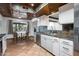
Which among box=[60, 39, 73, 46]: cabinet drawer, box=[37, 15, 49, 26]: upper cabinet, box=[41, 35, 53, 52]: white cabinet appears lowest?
box=[41, 35, 53, 52]: white cabinet

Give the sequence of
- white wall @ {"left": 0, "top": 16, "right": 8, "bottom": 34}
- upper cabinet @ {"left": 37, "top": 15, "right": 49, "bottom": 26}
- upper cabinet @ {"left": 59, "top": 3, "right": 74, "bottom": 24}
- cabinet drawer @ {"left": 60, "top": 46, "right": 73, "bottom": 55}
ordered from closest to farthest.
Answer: cabinet drawer @ {"left": 60, "top": 46, "right": 73, "bottom": 55} → upper cabinet @ {"left": 59, "top": 3, "right": 74, "bottom": 24} → white wall @ {"left": 0, "top": 16, "right": 8, "bottom": 34} → upper cabinet @ {"left": 37, "top": 15, "right": 49, "bottom": 26}

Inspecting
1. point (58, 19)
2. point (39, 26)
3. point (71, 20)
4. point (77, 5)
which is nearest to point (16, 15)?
point (58, 19)

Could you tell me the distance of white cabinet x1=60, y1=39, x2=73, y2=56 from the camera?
6.50ft

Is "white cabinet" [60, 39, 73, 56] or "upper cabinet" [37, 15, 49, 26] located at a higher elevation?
"upper cabinet" [37, 15, 49, 26]

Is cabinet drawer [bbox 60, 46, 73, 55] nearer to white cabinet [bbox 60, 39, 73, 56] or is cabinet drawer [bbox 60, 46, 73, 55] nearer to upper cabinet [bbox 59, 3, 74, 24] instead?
white cabinet [bbox 60, 39, 73, 56]

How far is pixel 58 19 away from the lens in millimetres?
2812

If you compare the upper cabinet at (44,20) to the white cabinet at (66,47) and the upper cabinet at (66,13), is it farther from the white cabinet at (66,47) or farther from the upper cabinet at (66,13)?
the white cabinet at (66,47)

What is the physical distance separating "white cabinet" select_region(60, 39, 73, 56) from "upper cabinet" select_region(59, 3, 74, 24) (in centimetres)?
50

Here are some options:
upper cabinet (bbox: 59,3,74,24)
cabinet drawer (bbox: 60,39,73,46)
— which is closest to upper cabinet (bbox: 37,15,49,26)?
upper cabinet (bbox: 59,3,74,24)

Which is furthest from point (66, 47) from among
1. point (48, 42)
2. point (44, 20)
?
point (44, 20)

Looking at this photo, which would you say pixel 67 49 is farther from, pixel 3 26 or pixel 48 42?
pixel 3 26

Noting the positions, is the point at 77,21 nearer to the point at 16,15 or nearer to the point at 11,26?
the point at 16,15

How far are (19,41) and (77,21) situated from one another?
7.87ft

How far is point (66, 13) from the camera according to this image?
2.43m
